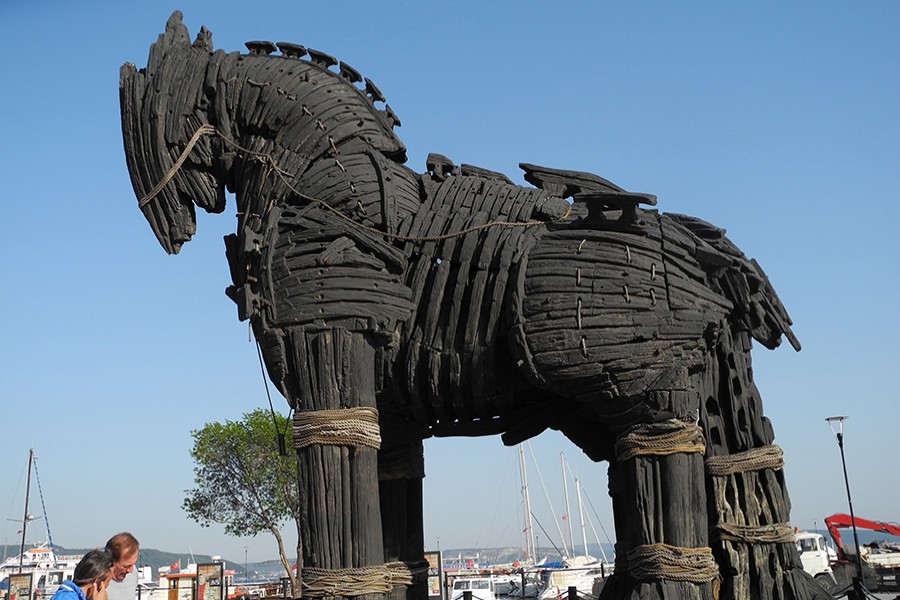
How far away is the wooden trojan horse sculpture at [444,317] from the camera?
221 inches

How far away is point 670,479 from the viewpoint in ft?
18.1

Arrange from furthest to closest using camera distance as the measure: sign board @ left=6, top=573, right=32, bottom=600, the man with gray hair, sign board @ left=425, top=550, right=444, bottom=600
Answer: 1. sign board @ left=6, top=573, right=32, bottom=600
2. sign board @ left=425, top=550, right=444, bottom=600
3. the man with gray hair

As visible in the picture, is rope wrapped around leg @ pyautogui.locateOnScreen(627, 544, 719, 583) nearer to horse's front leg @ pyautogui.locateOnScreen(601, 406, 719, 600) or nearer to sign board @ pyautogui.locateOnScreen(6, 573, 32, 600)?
horse's front leg @ pyautogui.locateOnScreen(601, 406, 719, 600)

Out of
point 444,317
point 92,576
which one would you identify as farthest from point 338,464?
point 92,576

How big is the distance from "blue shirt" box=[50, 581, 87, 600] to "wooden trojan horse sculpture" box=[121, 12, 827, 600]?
1.50m

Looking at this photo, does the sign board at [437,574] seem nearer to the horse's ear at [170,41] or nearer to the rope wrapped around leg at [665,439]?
the rope wrapped around leg at [665,439]

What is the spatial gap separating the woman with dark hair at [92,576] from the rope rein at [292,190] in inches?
104

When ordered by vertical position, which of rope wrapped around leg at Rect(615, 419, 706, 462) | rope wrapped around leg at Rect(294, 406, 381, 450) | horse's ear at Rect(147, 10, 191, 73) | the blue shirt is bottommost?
the blue shirt

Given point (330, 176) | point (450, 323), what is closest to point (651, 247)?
point (450, 323)

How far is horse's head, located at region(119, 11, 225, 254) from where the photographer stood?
6.70 metres

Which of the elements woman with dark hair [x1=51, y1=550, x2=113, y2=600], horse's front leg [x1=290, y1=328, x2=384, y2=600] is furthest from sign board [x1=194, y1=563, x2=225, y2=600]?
woman with dark hair [x1=51, y1=550, x2=113, y2=600]

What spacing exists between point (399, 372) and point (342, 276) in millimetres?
771

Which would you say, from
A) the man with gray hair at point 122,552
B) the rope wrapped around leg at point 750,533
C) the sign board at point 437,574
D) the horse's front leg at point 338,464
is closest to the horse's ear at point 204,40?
the horse's front leg at point 338,464

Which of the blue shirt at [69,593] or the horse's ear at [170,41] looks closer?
the blue shirt at [69,593]
